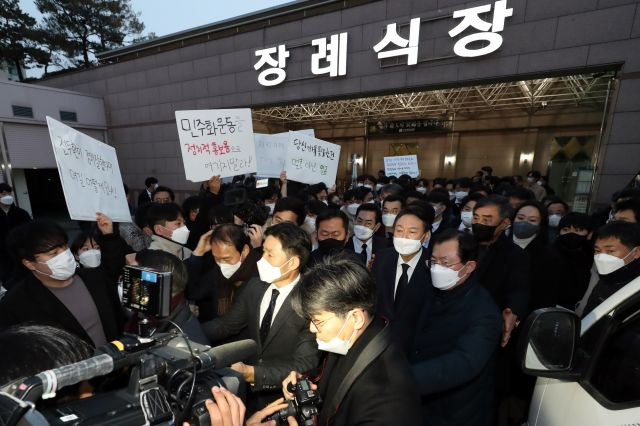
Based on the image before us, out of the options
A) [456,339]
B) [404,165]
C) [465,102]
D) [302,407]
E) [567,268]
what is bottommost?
[567,268]

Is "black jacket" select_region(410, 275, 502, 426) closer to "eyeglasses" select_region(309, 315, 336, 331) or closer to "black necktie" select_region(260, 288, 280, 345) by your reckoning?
"eyeglasses" select_region(309, 315, 336, 331)

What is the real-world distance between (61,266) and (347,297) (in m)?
1.68

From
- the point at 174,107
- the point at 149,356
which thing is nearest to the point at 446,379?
the point at 149,356

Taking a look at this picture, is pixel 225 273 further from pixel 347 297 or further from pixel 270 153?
pixel 270 153

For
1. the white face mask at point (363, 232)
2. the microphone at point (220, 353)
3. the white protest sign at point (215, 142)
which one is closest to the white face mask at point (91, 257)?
the white protest sign at point (215, 142)

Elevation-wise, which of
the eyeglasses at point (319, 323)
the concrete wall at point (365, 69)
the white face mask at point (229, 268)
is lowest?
the white face mask at point (229, 268)

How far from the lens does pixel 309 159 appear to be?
5055 millimetres

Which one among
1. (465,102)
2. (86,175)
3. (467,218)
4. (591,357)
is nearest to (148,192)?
(86,175)

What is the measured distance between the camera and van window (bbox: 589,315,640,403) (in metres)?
1.06

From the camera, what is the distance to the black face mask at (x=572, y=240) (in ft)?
10.3

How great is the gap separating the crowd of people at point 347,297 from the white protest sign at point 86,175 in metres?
0.15

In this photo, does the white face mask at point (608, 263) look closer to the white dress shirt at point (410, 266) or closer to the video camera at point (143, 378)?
the white dress shirt at point (410, 266)

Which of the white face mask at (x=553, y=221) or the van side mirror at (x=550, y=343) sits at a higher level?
the van side mirror at (x=550, y=343)

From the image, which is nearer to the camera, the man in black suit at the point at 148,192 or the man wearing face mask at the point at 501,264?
the man wearing face mask at the point at 501,264
